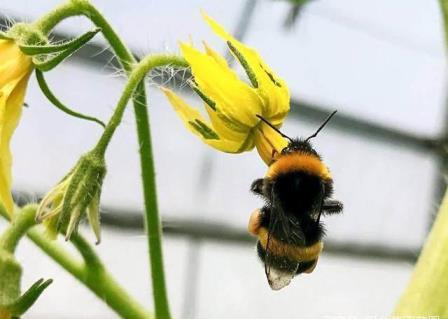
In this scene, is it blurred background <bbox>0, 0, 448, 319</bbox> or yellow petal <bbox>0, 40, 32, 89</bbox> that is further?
blurred background <bbox>0, 0, 448, 319</bbox>

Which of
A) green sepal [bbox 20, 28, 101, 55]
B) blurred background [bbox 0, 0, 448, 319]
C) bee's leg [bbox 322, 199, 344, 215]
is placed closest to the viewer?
green sepal [bbox 20, 28, 101, 55]

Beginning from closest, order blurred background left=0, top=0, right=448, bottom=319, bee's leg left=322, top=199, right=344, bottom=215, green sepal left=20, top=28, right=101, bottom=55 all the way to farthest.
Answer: green sepal left=20, top=28, right=101, bottom=55
bee's leg left=322, top=199, right=344, bottom=215
blurred background left=0, top=0, right=448, bottom=319

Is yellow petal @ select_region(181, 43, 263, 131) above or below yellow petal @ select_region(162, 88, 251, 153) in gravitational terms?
above

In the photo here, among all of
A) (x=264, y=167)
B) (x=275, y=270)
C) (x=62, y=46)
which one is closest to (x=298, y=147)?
(x=275, y=270)

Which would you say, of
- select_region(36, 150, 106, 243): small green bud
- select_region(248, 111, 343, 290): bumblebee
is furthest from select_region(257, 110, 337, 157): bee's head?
select_region(36, 150, 106, 243): small green bud

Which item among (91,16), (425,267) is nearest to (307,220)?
(425,267)

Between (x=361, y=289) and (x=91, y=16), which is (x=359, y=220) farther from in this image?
(x=91, y=16)

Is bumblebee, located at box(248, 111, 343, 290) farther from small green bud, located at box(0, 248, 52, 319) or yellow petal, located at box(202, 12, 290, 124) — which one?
small green bud, located at box(0, 248, 52, 319)
